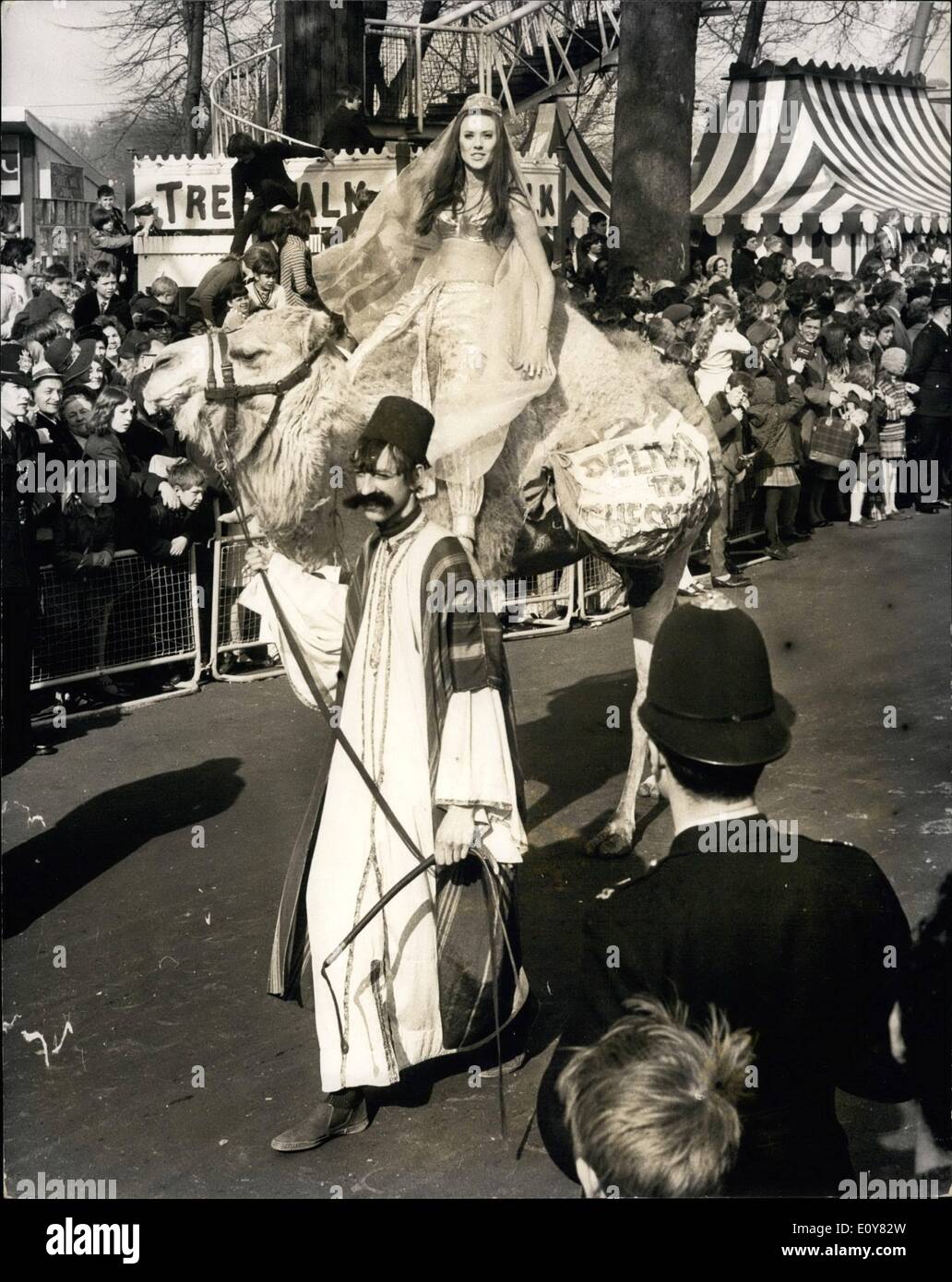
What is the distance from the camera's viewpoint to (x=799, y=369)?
8.91 meters

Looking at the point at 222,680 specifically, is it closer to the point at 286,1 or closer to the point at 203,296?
the point at 203,296

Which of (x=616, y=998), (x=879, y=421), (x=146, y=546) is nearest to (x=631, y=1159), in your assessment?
(x=616, y=998)

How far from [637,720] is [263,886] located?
4.35 feet

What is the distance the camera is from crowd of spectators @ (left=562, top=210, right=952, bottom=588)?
5457mm

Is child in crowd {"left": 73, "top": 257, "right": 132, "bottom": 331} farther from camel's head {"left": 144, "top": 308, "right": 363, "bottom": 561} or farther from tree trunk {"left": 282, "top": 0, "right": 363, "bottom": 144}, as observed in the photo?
camel's head {"left": 144, "top": 308, "right": 363, "bottom": 561}

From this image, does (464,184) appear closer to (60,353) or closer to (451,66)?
(451,66)

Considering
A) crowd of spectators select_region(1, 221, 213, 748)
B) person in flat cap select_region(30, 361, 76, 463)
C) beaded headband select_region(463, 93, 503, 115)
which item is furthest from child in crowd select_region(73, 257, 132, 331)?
beaded headband select_region(463, 93, 503, 115)

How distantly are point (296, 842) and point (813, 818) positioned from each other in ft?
5.59

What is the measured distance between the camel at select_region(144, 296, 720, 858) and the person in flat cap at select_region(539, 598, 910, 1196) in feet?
5.10

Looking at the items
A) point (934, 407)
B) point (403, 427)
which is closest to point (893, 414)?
point (934, 407)

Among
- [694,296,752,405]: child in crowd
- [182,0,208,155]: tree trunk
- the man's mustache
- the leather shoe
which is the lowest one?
the leather shoe

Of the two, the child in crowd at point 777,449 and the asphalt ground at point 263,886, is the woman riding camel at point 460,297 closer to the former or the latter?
the asphalt ground at point 263,886

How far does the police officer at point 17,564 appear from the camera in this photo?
18.4ft

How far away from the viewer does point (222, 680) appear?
5.75m
